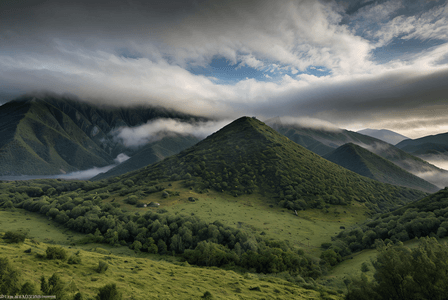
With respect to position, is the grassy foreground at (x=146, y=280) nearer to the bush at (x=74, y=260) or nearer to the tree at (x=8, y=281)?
the bush at (x=74, y=260)

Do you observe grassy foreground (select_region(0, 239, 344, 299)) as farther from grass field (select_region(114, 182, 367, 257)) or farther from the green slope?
the green slope

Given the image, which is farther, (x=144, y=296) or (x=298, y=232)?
(x=298, y=232)

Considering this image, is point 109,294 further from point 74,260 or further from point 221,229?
point 221,229

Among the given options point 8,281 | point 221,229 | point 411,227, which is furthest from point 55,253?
point 411,227

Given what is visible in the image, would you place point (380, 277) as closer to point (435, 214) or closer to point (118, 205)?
point (435, 214)

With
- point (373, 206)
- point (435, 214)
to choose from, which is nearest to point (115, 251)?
point (435, 214)

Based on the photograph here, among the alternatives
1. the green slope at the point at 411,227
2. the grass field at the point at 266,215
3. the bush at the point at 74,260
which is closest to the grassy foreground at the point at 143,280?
the bush at the point at 74,260
